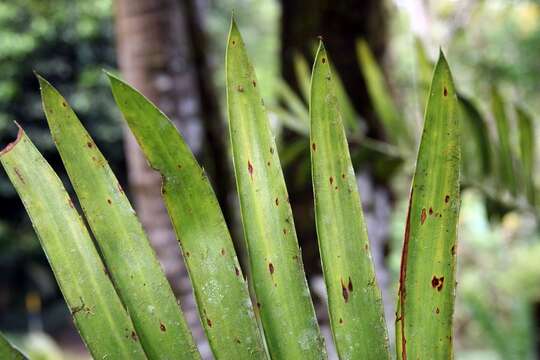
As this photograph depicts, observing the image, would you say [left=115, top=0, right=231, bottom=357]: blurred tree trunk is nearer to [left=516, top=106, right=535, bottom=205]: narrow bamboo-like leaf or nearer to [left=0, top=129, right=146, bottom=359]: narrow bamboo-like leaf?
[left=516, top=106, right=535, bottom=205]: narrow bamboo-like leaf

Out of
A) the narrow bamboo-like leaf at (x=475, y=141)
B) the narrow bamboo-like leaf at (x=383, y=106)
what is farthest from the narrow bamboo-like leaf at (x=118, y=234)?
the narrow bamboo-like leaf at (x=383, y=106)

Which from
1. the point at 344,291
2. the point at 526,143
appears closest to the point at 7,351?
the point at 344,291

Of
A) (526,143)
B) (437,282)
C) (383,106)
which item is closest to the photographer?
(437,282)

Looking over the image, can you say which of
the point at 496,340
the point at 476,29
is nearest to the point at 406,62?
the point at 476,29

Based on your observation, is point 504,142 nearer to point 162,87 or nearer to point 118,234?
point 162,87

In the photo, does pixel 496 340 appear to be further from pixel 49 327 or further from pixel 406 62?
pixel 49 327

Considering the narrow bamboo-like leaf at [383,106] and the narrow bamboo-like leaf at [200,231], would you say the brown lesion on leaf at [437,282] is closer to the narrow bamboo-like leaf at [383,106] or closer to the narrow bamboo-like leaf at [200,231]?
the narrow bamboo-like leaf at [200,231]

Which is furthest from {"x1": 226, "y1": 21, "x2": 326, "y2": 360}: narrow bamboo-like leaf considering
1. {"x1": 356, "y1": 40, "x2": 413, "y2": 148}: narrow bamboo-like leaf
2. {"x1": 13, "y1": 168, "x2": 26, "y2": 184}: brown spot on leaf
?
{"x1": 356, "y1": 40, "x2": 413, "y2": 148}: narrow bamboo-like leaf
